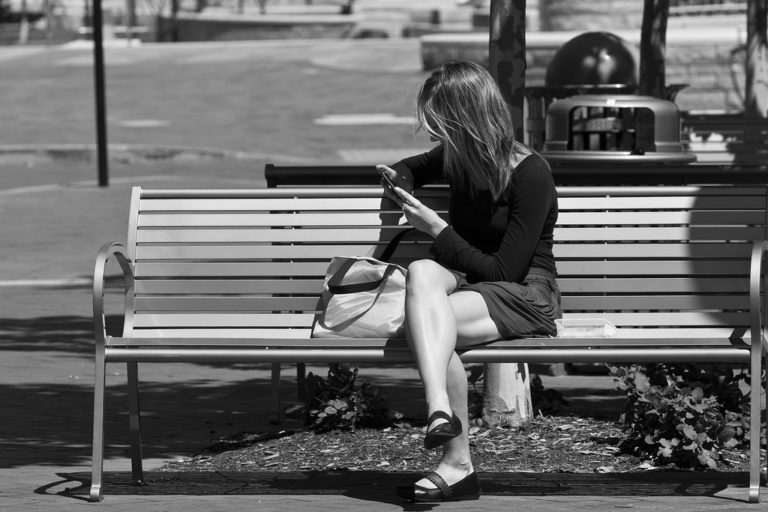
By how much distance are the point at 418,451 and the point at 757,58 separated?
35.7 ft

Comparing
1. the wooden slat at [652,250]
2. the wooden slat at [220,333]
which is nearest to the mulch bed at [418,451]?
the wooden slat at [220,333]

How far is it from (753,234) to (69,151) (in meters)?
20.9

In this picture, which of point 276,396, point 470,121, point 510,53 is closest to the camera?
point 470,121

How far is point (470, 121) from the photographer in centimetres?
529

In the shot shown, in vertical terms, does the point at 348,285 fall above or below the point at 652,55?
below

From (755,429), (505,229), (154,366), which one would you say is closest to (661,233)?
(505,229)

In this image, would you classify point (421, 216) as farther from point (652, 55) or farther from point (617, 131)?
point (652, 55)

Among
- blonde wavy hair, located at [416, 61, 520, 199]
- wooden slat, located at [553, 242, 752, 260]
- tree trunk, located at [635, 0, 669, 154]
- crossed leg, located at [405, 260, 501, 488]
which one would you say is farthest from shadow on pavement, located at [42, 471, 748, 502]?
tree trunk, located at [635, 0, 669, 154]

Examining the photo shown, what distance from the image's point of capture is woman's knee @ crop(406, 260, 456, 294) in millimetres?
5141

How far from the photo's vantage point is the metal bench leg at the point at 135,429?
5484mm

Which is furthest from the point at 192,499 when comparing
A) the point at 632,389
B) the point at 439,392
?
the point at 632,389

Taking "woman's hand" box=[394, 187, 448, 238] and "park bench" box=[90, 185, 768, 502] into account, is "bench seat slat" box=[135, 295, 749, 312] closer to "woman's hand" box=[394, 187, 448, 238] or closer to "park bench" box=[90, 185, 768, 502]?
"park bench" box=[90, 185, 768, 502]

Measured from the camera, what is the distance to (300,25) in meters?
54.0

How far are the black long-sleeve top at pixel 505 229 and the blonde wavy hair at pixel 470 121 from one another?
6cm
